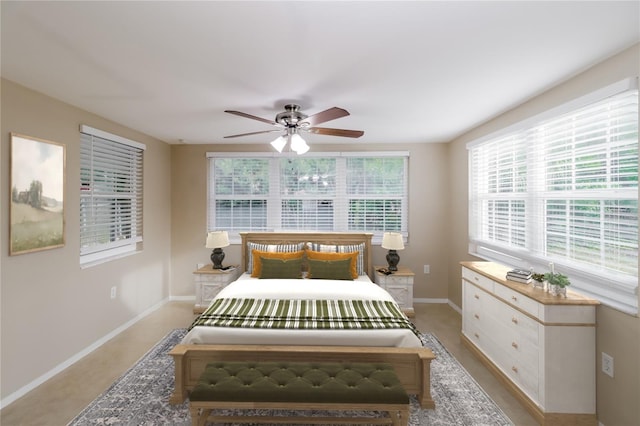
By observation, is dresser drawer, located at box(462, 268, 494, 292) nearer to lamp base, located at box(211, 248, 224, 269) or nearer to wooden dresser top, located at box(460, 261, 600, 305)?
wooden dresser top, located at box(460, 261, 600, 305)

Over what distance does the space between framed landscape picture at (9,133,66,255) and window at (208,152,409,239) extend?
2.14 m

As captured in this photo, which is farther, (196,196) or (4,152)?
(196,196)

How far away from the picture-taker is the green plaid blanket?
257 centimetres

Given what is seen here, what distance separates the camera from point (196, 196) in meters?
4.86

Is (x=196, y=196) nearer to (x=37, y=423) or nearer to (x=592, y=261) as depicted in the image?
(x=37, y=423)

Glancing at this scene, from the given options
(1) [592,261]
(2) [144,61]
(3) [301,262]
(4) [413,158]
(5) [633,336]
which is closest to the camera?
(5) [633,336]

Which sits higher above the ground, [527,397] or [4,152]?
[4,152]

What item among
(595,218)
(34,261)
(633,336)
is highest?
(595,218)

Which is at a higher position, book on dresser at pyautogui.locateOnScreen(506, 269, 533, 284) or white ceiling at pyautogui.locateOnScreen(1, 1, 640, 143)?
white ceiling at pyautogui.locateOnScreen(1, 1, 640, 143)

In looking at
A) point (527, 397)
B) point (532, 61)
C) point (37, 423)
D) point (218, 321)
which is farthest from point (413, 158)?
point (37, 423)

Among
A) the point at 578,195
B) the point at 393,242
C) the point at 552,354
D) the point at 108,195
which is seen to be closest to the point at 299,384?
the point at 552,354

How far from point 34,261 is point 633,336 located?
446 centimetres

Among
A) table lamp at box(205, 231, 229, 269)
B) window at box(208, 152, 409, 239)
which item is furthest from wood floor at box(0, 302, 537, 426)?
window at box(208, 152, 409, 239)

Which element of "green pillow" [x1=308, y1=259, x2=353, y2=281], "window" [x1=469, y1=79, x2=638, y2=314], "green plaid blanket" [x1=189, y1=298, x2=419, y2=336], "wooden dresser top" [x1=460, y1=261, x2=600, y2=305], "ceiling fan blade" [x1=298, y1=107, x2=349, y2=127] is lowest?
"green plaid blanket" [x1=189, y1=298, x2=419, y2=336]
